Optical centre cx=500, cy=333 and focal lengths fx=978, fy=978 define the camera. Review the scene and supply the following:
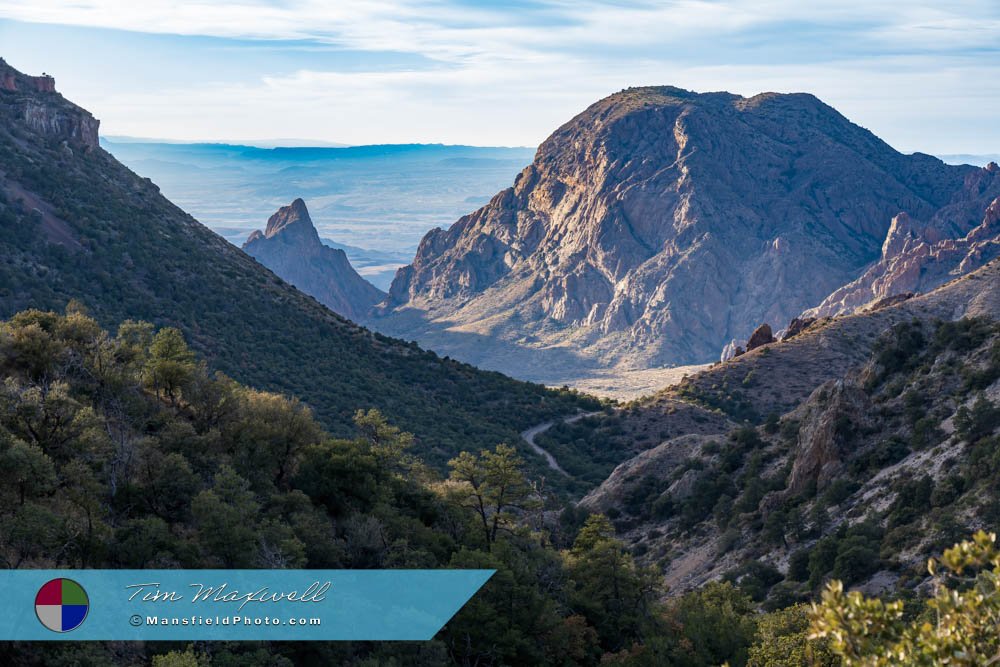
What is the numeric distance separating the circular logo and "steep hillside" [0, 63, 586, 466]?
3870 cm

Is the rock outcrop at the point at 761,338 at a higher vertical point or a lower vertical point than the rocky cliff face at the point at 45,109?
lower

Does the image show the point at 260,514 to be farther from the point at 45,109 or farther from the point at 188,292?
the point at 45,109

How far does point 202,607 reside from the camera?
2045 cm

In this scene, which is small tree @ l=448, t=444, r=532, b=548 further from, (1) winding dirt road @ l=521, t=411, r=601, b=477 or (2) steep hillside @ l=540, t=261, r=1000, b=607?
(1) winding dirt road @ l=521, t=411, r=601, b=477

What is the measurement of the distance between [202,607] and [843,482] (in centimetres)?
3019

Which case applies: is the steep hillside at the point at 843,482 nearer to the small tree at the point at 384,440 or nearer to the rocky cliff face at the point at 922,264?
the small tree at the point at 384,440

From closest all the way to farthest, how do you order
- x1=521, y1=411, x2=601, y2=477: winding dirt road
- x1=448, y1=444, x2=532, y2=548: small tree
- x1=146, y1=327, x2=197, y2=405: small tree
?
1. x1=146, y1=327, x2=197, y2=405: small tree
2. x1=448, y1=444, x2=532, y2=548: small tree
3. x1=521, y1=411, x2=601, y2=477: winding dirt road

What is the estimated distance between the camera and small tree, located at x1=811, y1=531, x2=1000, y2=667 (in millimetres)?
11789

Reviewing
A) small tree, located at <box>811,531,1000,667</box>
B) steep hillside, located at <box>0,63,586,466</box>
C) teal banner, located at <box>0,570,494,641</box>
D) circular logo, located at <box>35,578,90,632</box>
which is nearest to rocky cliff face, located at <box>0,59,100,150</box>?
steep hillside, located at <box>0,63,586,466</box>

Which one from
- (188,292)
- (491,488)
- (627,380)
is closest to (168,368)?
(491,488)

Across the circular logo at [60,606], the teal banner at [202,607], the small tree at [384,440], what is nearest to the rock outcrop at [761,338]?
the small tree at [384,440]

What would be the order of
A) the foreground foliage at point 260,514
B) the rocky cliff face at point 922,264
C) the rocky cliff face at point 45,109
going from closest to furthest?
the foreground foliage at point 260,514 < the rocky cliff face at point 45,109 < the rocky cliff face at point 922,264

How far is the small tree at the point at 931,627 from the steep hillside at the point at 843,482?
20.8 m

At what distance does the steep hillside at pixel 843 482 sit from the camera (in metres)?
35.1
